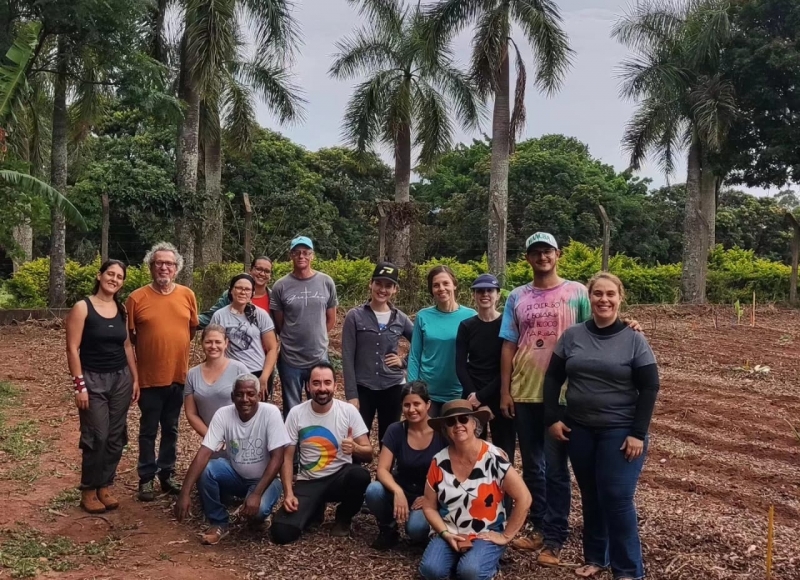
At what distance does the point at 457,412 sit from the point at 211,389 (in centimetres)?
173

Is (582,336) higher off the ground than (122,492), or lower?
higher

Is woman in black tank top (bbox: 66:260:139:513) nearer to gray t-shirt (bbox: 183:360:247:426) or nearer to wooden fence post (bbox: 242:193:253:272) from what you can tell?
gray t-shirt (bbox: 183:360:247:426)

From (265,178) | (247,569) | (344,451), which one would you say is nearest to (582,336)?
(344,451)

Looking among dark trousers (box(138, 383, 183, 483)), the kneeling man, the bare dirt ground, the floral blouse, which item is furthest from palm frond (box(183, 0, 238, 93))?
the floral blouse

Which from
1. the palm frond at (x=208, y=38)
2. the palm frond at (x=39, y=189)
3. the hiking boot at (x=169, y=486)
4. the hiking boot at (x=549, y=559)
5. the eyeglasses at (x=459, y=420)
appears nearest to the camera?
the eyeglasses at (x=459, y=420)

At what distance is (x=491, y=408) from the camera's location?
4.46 m

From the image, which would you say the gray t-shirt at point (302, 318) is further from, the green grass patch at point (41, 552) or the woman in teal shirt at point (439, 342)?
the green grass patch at point (41, 552)

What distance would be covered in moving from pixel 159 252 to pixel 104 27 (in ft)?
32.1

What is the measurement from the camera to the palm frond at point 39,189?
37.4ft

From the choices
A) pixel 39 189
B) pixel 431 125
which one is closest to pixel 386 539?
pixel 39 189

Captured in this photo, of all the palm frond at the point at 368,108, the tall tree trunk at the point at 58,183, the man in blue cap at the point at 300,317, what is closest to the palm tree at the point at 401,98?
the palm frond at the point at 368,108

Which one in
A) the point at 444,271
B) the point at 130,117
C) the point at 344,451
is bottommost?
the point at 344,451

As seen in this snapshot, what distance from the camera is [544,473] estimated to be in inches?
175

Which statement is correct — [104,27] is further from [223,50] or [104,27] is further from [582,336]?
[582,336]
